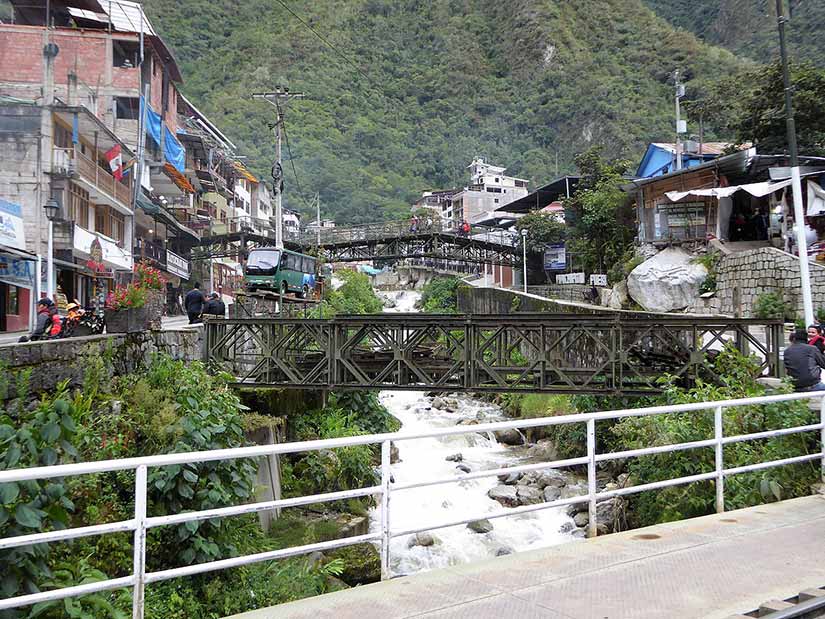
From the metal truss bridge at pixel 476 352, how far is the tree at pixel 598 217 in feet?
67.1

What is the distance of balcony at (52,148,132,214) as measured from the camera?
26.4 metres

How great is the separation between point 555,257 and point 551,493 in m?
30.4

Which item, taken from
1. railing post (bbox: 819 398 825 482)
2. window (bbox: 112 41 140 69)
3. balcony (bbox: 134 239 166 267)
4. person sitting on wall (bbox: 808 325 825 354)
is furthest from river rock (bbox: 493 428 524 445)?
window (bbox: 112 41 140 69)

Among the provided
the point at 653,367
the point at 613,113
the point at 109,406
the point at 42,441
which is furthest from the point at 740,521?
the point at 613,113

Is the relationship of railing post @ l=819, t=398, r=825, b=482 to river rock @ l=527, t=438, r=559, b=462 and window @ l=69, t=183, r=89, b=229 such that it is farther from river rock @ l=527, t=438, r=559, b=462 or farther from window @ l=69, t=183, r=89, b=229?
window @ l=69, t=183, r=89, b=229

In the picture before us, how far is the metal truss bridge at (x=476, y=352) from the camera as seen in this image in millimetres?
13766

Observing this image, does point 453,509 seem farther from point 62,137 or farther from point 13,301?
point 62,137

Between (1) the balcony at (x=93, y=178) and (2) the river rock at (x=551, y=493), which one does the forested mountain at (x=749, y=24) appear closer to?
(1) the balcony at (x=93, y=178)

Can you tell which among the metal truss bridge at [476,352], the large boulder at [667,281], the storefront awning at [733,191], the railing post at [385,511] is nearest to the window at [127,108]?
the metal truss bridge at [476,352]

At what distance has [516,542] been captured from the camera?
43.5 ft

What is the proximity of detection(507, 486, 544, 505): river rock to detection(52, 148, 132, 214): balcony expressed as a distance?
21.0 m

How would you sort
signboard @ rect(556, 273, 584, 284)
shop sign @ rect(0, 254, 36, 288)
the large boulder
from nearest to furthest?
shop sign @ rect(0, 254, 36, 288), the large boulder, signboard @ rect(556, 273, 584, 284)

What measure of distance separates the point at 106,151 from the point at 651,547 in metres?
32.2

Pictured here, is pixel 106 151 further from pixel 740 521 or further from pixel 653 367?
pixel 740 521
